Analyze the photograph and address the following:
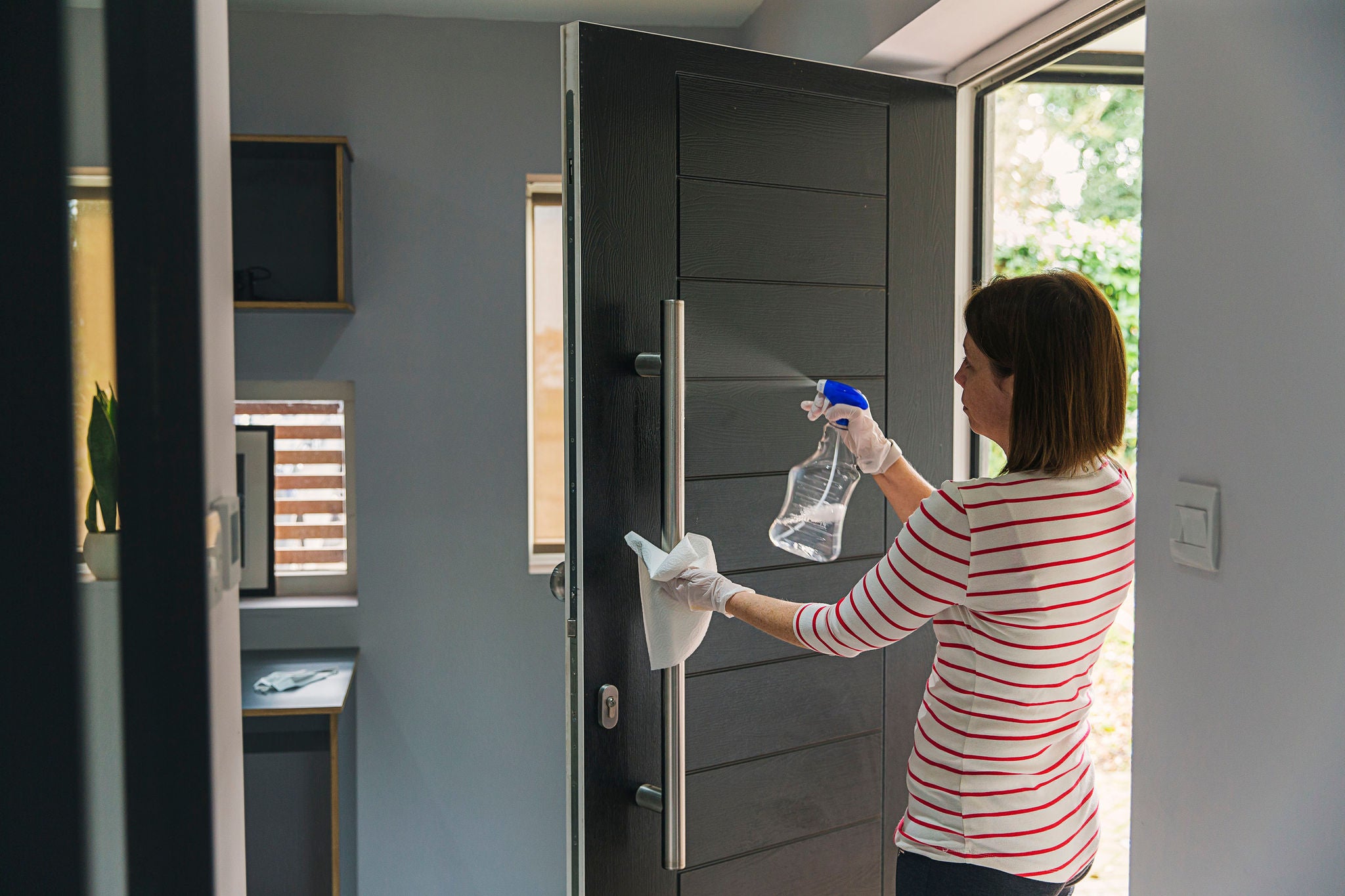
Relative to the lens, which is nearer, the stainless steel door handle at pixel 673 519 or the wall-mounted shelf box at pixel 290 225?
the stainless steel door handle at pixel 673 519

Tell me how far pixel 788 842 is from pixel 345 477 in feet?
5.67

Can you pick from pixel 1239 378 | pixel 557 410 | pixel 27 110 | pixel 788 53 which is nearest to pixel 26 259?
pixel 27 110

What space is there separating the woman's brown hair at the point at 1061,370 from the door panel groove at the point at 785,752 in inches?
28.8

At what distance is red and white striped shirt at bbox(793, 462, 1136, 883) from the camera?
3.43 ft

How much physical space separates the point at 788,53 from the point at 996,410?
1.47 meters

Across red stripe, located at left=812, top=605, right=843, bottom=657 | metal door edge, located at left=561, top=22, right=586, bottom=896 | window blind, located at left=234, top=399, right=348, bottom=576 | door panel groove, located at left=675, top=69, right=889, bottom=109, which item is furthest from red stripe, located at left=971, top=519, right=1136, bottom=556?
window blind, located at left=234, top=399, right=348, bottom=576

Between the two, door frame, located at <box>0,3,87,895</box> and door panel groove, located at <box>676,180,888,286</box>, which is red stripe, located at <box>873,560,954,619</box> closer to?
door panel groove, located at <box>676,180,888,286</box>

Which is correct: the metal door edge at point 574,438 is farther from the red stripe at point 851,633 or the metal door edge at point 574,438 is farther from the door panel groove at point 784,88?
the red stripe at point 851,633

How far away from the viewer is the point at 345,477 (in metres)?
2.66

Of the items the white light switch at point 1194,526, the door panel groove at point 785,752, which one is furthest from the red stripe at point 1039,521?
the door panel groove at point 785,752

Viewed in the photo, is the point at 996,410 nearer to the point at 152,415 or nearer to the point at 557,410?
the point at 152,415

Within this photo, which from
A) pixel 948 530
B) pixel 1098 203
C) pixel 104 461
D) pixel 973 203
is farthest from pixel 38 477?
pixel 973 203

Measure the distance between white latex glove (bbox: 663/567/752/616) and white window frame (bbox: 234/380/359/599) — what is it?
1566 millimetres

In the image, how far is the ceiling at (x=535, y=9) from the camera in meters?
2.40
